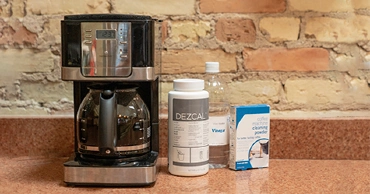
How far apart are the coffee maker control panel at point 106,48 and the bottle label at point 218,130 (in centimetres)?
25

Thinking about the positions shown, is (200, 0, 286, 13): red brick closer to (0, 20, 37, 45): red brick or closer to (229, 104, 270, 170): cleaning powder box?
(229, 104, 270, 170): cleaning powder box

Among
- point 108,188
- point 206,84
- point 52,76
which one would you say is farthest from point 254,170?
point 52,76

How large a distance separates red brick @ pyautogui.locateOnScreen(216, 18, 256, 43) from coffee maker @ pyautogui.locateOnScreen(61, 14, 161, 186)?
0.82ft

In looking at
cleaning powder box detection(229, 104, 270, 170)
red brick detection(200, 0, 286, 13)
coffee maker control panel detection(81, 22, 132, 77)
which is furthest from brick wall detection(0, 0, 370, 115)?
coffee maker control panel detection(81, 22, 132, 77)

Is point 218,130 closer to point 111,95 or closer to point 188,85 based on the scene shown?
point 188,85

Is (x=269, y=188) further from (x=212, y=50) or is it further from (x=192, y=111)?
(x=212, y=50)

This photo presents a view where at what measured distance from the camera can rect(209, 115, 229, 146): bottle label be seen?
1.12 metres

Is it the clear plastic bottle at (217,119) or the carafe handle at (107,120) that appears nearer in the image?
the carafe handle at (107,120)

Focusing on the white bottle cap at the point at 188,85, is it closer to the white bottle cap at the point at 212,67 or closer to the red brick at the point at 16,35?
the white bottle cap at the point at 212,67

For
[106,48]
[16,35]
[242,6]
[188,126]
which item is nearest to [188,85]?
[188,126]

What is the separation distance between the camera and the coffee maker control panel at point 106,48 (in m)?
0.96

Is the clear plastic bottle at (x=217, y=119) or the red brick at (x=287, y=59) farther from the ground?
the red brick at (x=287, y=59)

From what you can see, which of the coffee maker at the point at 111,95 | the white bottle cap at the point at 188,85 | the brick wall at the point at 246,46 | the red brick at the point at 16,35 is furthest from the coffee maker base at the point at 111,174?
the red brick at the point at 16,35

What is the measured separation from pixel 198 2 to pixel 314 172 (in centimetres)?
50
